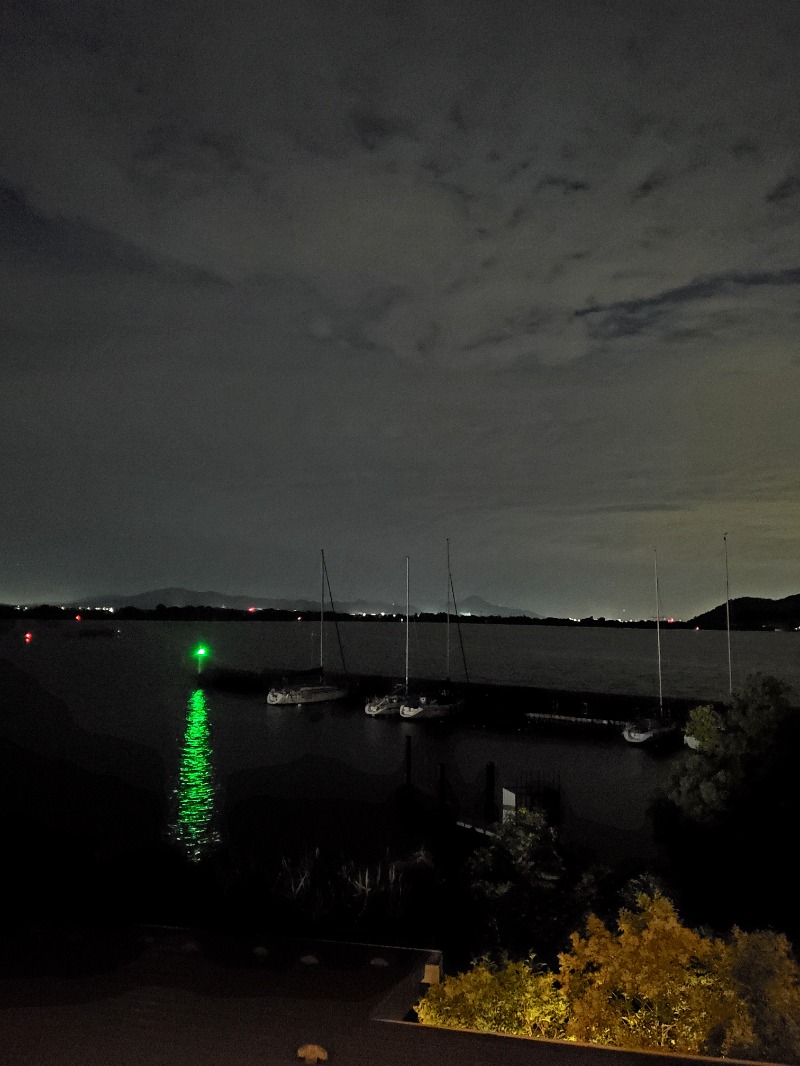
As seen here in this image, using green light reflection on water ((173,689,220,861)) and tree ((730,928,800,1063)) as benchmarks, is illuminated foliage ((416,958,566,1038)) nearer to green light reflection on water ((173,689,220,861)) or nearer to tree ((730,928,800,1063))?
tree ((730,928,800,1063))

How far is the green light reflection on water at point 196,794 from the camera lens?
1147 inches

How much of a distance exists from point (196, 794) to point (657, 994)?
1348 inches

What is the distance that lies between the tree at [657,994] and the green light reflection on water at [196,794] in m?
19.0

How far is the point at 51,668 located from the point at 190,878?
110 m

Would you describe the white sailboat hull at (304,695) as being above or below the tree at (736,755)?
below

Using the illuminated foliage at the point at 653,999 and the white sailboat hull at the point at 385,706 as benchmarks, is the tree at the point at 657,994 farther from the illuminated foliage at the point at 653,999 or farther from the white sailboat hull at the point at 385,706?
the white sailboat hull at the point at 385,706

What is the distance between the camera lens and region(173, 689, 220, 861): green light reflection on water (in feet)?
95.6

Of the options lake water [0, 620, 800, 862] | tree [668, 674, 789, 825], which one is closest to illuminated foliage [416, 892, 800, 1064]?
tree [668, 674, 789, 825]

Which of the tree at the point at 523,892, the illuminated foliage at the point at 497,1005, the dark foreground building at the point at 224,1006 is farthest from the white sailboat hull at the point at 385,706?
the illuminated foliage at the point at 497,1005

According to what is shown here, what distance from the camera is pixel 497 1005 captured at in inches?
311

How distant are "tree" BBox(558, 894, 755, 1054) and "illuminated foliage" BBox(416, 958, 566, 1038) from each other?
10.8 inches

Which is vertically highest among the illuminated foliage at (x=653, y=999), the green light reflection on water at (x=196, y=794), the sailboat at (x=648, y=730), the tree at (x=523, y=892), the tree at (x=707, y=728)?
the tree at (x=707, y=728)

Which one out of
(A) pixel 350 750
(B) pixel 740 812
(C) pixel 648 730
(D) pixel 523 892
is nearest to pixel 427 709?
(A) pixel 350 750

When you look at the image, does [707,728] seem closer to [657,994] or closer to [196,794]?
[657,994]
